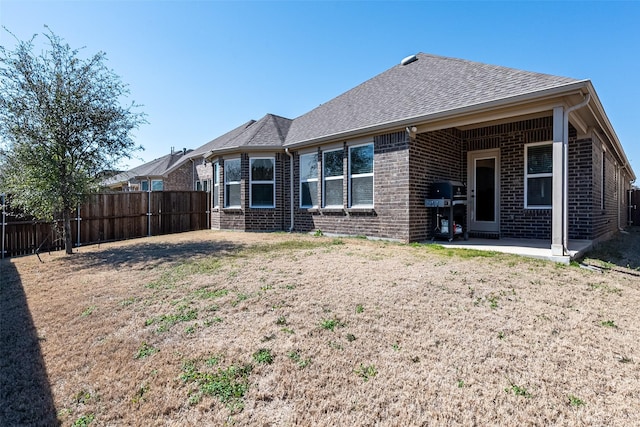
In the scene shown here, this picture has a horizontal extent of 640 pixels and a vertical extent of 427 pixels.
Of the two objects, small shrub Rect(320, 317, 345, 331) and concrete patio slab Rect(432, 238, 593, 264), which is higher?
concrete patio slab Rect(432, 238, 593, 264)

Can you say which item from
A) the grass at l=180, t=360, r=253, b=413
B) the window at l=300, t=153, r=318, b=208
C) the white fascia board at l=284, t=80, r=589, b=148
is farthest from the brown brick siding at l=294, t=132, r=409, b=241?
the grass at l=180, t=360, r=253, b=413

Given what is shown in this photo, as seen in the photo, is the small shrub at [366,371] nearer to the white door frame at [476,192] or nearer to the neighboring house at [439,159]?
the neighboring house at [439,159]

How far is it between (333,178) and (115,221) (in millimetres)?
7742

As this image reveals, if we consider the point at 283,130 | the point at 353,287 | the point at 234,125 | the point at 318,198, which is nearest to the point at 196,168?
the point at 234,125

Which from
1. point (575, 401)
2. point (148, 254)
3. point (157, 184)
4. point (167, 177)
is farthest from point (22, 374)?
point (157, 184)

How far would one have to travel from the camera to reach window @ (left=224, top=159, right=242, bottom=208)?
39.4 feet

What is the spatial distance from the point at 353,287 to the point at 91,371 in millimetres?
2998

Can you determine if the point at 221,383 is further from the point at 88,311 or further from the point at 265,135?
the point at 265,135

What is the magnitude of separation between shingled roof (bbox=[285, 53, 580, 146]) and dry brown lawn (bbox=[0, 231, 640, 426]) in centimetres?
366

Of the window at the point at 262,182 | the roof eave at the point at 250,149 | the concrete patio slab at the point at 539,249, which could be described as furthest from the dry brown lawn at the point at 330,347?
the roof eave at the point at 250,149

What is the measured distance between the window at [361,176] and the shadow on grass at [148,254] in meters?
3.47

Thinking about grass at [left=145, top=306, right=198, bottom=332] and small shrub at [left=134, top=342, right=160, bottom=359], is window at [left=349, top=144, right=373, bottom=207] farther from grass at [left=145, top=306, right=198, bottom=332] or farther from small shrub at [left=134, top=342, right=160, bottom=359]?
small shrub at [left=134, top=342, right=160, bottom=359]

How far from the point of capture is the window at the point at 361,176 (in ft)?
29.6

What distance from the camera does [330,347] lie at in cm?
305
